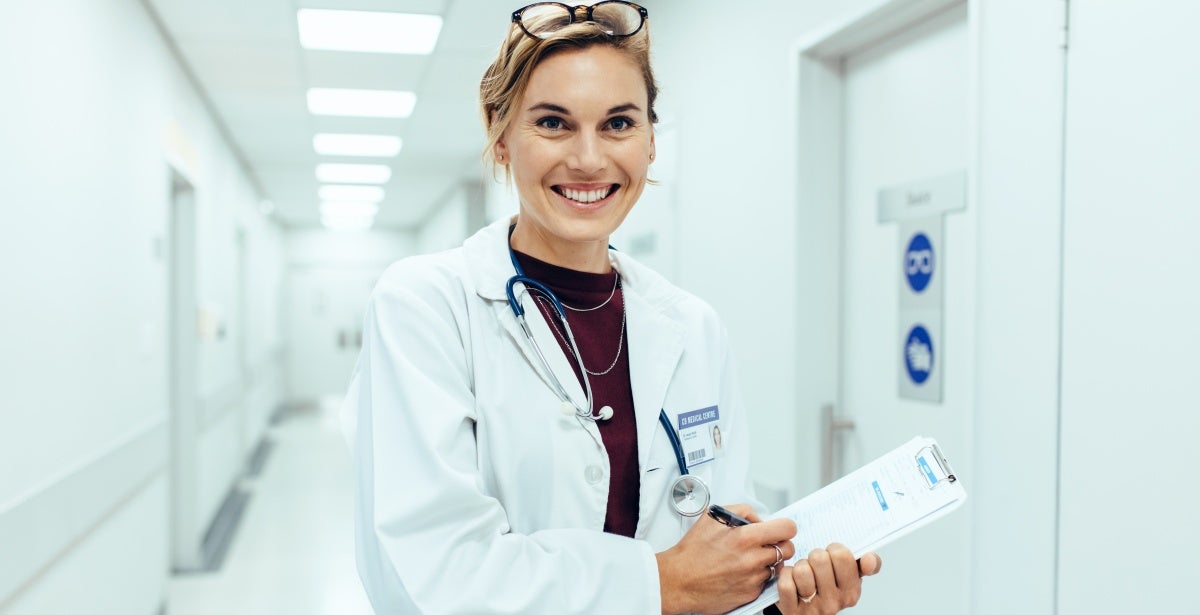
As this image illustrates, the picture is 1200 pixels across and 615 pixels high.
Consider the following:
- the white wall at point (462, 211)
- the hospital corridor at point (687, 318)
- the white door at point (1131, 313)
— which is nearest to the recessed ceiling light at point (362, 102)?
the hospital corridor at point (687, 318)

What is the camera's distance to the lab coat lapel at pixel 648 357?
3.75 feet

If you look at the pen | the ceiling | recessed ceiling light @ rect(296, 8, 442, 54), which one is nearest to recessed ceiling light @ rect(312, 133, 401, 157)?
the ceiling

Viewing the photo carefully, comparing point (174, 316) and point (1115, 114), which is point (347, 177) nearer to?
point (174, 316)

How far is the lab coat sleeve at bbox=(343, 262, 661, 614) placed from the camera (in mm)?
946

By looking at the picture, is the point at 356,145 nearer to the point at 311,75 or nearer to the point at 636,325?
the point at 311,75

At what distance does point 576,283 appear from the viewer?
4.02ft

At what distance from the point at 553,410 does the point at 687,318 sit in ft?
1.01

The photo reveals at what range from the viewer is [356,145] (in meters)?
6.54

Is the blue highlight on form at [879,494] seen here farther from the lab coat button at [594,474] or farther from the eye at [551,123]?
the eye at [551,123]

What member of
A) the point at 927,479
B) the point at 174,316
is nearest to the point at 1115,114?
the point at 927,479

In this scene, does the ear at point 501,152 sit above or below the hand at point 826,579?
above

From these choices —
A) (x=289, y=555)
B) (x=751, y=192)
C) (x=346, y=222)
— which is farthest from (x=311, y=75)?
(x=346, y=222)

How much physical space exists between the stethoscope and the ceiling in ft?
3.60

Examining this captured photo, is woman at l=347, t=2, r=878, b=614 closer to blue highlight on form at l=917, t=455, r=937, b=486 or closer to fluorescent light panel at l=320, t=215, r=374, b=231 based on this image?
blue highlight on form at l=917, t=455, r=937, b=486
